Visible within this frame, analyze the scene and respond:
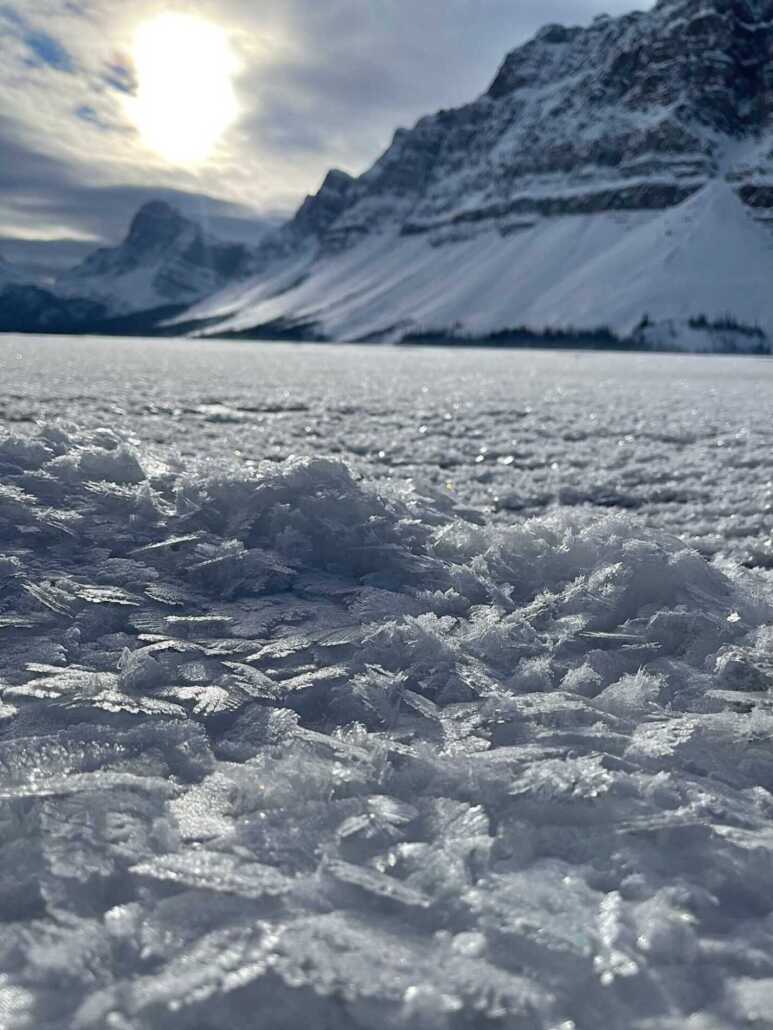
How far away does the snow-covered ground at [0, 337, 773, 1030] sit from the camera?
243cm

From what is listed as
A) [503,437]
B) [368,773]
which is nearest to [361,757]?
[368,773]

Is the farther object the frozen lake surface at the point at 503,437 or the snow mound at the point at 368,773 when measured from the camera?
the frozen lake surface at the point at 503,437

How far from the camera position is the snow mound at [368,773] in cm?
242

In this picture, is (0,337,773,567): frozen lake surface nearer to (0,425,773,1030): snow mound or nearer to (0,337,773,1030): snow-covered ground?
(0,337,773,1030): snow-covered ground

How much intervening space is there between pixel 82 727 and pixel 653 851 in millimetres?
2668

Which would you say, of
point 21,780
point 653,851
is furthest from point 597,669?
point 21,780

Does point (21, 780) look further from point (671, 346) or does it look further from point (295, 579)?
point (671, 346)

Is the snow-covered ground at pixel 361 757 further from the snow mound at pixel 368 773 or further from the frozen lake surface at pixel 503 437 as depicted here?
the frozen lake surface at pixel 503 437

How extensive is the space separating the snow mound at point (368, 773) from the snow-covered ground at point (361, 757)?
0.01 m

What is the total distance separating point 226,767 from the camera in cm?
361

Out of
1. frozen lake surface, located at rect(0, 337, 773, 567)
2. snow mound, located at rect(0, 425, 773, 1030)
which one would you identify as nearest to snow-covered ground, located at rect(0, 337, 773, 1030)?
snow mound, located at rect(0, 425, 773, 1030)

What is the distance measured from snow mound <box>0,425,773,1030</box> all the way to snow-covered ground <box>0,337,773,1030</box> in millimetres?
13

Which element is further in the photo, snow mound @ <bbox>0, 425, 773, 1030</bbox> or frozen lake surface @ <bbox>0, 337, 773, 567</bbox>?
frozen lake surface @ <bbox>0, 337, 773, 567</bbox>

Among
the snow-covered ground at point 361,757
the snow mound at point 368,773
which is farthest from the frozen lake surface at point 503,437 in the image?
the snow mound at point 368,773
